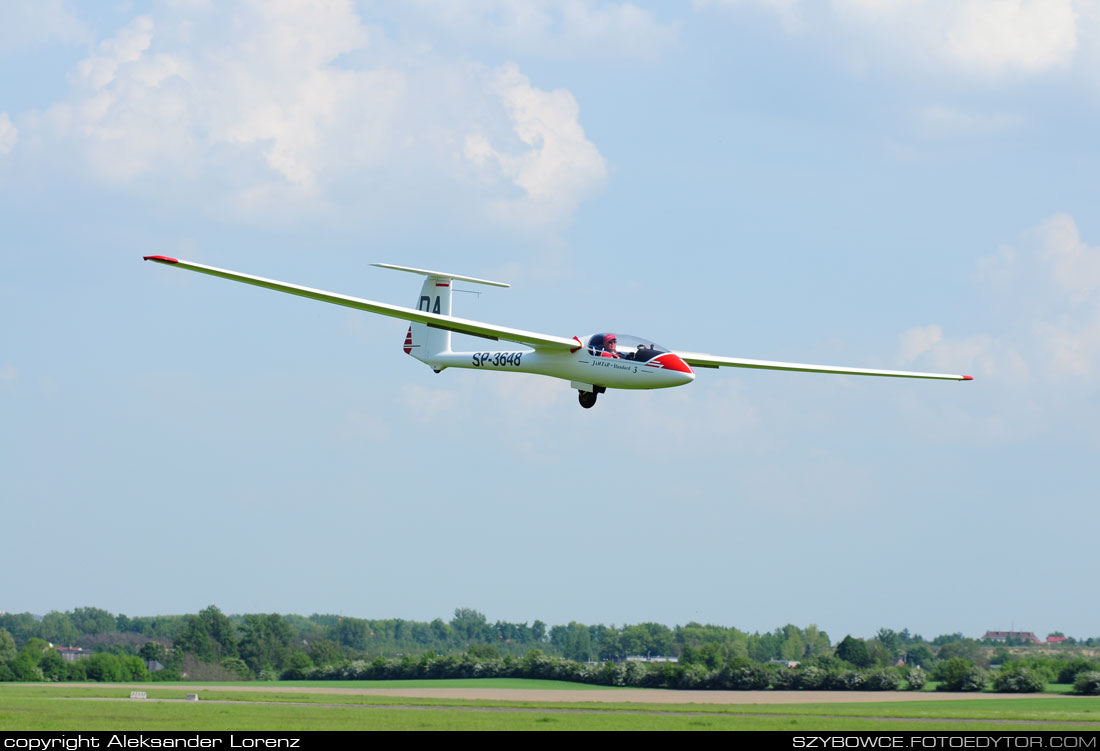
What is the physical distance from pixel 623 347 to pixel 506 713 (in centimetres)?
1888

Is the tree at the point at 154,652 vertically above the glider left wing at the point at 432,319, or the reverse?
the glider left wing at the point at 432,319

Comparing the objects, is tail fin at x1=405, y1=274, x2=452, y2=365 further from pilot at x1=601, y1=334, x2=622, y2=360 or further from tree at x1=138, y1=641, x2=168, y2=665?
tree at x1=138, y1=641, x2=168, y2=665

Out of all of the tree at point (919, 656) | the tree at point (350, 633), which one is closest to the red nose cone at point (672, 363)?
the tree at point (919, 656)

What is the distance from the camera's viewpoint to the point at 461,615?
152125 mm

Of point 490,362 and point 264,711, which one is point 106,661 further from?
point 490,362

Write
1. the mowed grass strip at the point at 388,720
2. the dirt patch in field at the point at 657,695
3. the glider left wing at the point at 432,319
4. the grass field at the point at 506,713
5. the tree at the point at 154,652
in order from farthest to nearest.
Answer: the tree at the point at 154,652 < the dirt patch in field at the point at 657,695 < the grass field at the point at 506,713 < the mowed grass strip at the point at 388,720 < the glider left wing at the point at 432,319

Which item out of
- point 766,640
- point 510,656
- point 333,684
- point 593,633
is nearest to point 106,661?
point 333,684

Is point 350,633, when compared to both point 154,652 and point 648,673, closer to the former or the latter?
point 154,652

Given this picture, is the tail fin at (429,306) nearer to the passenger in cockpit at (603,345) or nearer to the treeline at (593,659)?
the passenger in cockpit at (603,345)

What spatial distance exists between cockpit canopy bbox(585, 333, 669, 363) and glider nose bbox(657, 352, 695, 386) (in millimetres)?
248

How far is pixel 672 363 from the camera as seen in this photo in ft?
115

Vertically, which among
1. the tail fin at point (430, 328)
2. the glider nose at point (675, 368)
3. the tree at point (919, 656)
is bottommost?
the tree at point (919, 656)

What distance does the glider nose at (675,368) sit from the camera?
3484cm

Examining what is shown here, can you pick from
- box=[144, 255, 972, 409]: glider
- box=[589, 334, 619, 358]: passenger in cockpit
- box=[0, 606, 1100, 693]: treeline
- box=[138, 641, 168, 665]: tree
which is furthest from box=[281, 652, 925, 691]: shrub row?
box=[589, 334, 619, 358]: passenger in cockpit
